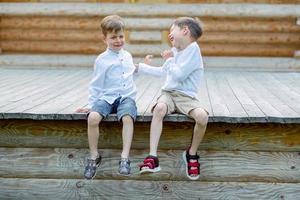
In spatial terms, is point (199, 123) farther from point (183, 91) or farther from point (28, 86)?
point (28, 86)

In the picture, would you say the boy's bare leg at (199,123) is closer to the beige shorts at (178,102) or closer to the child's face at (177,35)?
the beige shorts at (178,102)

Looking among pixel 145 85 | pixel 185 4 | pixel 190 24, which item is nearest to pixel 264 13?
pixel 185 4

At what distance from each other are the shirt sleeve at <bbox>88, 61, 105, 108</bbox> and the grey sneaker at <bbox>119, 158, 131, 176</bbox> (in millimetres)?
534

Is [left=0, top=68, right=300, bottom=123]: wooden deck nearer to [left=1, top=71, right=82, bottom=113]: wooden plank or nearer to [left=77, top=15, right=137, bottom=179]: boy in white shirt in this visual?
[left=1, top=71, right=82, bottom=113]: wooden plank

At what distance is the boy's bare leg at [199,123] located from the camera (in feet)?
14.7

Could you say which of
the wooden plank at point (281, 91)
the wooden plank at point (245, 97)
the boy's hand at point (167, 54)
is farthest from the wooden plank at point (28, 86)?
the wooden plank at point (281, 91)

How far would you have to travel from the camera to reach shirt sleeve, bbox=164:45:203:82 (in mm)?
4516

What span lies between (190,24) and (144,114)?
823mm

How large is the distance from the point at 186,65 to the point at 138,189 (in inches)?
45.6

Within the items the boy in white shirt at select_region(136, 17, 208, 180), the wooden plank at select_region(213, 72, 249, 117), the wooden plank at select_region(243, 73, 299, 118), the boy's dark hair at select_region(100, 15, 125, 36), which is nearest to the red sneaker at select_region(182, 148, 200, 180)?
the boy in white shirt at select_region(136, 17, 208, 180)

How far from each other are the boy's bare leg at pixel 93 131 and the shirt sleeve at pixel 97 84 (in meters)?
0.16

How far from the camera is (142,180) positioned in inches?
191

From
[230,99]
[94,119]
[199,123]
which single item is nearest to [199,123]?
[199,123]

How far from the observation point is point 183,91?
15.2 ft
